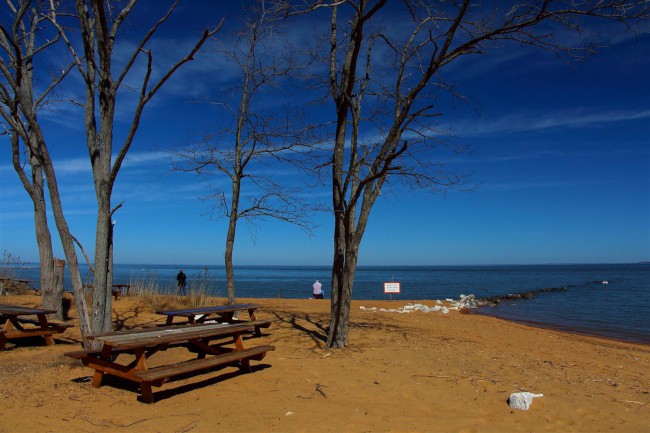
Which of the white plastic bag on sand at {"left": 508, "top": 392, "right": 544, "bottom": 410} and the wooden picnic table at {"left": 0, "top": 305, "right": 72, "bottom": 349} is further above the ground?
the wooden picnic table at {"left": 0, "top": 305, "right": 72, "bottom": 349}

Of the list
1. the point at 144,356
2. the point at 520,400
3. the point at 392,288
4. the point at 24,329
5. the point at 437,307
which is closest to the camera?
the point at 520,400

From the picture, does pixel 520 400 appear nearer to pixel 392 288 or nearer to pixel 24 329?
pixel 24 329

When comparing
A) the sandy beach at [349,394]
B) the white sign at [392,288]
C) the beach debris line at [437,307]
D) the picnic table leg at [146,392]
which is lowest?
the beach debris line at [437,307]

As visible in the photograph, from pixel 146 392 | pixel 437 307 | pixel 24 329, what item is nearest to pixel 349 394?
pixel 146 392

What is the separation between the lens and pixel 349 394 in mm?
5250

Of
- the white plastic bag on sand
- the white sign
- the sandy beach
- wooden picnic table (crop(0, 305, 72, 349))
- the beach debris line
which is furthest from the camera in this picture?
the white sign

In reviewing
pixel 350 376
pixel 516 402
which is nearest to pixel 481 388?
pixel 516 402

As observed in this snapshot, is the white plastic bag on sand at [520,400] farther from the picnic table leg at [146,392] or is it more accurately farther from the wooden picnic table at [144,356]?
the picnic table leg at [146,392]

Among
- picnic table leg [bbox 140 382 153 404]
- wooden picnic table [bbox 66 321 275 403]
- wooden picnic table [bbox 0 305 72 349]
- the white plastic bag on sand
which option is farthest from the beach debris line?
picnic table leg [bbox 140 382 153 404]

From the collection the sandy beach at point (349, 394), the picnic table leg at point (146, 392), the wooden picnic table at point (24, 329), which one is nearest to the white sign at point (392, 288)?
the sandy beach at point (349, 394)

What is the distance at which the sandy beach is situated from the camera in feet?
14.3

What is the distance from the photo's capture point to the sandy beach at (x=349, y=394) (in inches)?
171

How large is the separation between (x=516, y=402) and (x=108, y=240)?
5.10 metres

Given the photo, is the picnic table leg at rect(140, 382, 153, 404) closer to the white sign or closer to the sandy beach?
the sandy beach
